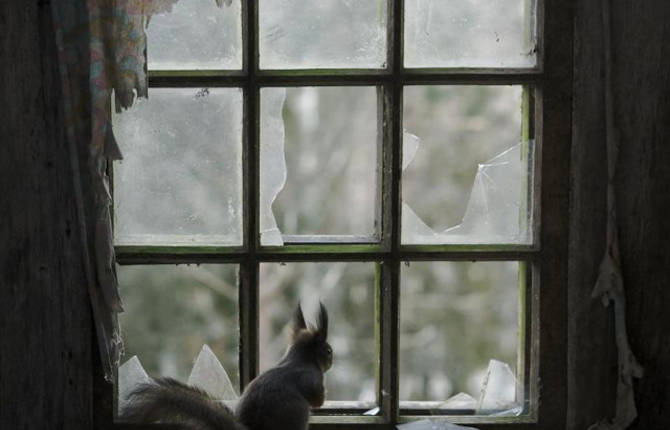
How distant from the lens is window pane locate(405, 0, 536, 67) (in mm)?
1433

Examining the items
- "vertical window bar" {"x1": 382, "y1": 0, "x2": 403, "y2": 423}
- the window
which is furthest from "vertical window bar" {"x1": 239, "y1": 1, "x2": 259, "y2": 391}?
"vertical window bar" {"x1": 382, "y1": 0, "x2": 403, "y2": 423}

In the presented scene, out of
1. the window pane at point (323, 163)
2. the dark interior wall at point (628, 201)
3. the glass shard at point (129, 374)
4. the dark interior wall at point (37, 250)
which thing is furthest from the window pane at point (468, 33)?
the window pane at point (323, 163)

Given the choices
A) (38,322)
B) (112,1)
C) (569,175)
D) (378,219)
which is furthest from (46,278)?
(569,175)

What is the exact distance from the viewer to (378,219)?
1478mm

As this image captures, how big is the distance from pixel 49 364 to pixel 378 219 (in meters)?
0.61

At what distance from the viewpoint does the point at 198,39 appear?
4.70 ft

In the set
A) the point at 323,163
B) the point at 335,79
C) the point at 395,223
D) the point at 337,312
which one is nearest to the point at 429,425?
the point at 395,223

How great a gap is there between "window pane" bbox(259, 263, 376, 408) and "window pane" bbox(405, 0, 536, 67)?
47cm

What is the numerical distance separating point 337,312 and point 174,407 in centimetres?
218

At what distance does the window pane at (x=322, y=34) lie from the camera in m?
1.44

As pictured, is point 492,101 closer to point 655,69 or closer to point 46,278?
point 655,69

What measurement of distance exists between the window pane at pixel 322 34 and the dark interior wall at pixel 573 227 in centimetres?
34

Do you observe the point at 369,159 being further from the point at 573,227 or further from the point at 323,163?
the point at 323,163

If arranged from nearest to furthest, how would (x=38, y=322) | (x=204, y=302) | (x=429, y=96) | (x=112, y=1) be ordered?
(x=112, y=1), (x=38, y=322), (x=204, y=302), (x=429, y=96)
